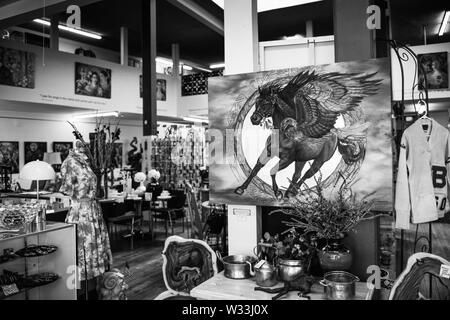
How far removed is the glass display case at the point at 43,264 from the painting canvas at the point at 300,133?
158cm

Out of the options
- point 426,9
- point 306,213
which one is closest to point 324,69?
point 306,213

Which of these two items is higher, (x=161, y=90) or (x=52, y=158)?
(x=161, y=90)

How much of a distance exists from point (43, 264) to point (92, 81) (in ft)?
17.6

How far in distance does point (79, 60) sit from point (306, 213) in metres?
6.93

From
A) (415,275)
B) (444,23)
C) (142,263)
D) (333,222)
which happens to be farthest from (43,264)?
(444,23)

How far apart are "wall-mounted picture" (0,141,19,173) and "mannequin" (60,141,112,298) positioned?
4885 millimetres

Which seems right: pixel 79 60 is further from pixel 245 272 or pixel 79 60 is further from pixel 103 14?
pixel 245 272

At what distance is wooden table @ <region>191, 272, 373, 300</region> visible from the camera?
2.26 meters

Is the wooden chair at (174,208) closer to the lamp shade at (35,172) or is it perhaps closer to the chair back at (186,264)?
the lamp shade at (35,172)

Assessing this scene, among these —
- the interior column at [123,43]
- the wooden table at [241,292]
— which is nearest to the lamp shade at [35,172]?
the wooden table at [241,292]

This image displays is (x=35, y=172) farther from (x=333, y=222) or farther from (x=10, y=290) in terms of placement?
(x=333, y=222)

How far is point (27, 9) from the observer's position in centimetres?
584

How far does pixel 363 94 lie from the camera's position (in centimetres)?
251

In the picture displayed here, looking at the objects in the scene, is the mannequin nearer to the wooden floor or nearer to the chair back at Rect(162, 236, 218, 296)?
the wooden floor
